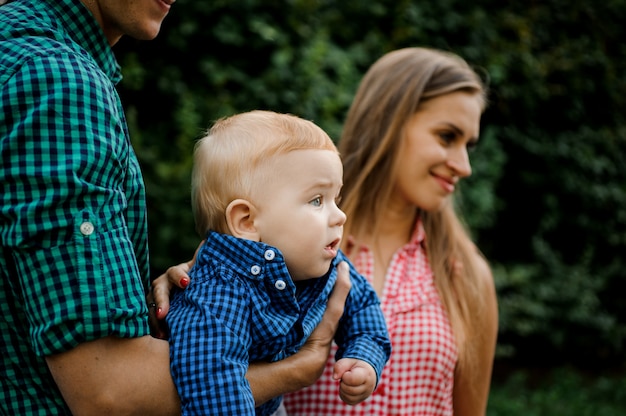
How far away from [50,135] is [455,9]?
15.4ft

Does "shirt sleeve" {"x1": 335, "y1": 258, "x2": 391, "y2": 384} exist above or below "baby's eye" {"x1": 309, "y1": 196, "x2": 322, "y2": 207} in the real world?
below

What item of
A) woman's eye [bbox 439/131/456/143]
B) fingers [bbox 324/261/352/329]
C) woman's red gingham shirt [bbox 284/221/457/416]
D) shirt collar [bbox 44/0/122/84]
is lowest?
woman's red gingham shirt [bbox 284/221/457/416]

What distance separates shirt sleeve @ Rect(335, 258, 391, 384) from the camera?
6.43 ft

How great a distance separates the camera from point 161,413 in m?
1.52

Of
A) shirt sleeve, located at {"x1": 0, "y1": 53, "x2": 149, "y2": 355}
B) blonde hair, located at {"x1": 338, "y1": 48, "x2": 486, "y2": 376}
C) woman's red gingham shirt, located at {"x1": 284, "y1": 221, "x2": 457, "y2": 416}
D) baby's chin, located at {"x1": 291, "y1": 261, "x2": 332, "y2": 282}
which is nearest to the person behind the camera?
shirt sleeve, located at {"x1": 0, "y1": 53, "x2": 149, "y2": 355}

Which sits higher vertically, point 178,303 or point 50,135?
point 50,135

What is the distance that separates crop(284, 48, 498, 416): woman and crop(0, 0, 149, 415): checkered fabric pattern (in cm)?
135

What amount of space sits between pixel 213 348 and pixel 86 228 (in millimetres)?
387

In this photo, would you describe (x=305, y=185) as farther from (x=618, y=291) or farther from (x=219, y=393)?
(x=618, y=291)

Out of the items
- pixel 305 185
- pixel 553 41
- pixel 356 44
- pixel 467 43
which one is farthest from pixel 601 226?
pixel 305 185

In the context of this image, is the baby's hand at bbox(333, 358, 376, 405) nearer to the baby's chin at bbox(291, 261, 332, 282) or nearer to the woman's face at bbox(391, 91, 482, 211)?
the baby's chin at bbox(291, 261, 332, 282)

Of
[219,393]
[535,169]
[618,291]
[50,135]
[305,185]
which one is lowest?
[618,291]

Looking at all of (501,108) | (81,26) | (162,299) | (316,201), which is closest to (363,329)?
(316,201)

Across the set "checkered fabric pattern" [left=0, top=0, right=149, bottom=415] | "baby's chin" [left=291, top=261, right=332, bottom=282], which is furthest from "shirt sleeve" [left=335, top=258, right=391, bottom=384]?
"checkered fabric pattern" [left=0, top=0, right=149, bottom=415]
